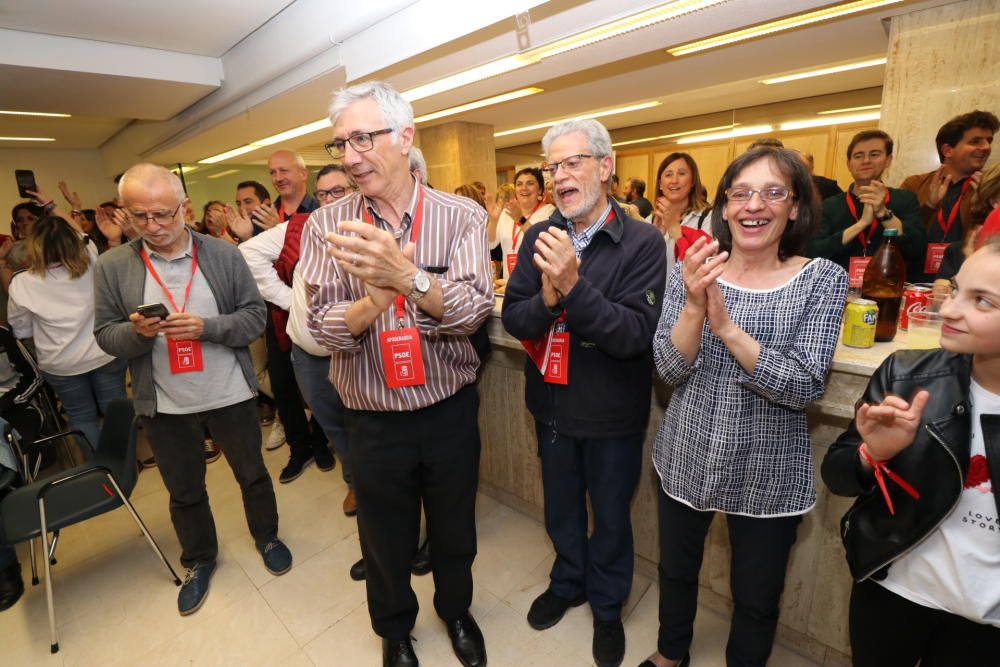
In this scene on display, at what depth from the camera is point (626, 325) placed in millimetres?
1355

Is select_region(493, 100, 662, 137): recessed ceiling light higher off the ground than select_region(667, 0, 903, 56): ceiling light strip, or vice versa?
select_region(493, 100, 662, 137): recessed ceiling light

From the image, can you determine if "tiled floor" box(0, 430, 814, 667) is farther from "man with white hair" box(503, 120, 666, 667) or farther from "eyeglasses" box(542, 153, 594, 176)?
"eyeglasses" box(542, 153, 594, 176)

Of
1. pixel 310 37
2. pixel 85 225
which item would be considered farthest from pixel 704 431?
pixel 85 225

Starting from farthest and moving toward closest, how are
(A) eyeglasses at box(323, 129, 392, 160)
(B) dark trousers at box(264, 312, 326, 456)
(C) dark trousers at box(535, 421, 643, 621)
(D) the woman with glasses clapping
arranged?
(B) dark trousers at box(264, 312, 326, 456)
(C) dark trousers at box(535, 421, 643, 621)
(A) eyeglasses at box(323, 129, 392, 160)
(D) the woman with glasses clapping

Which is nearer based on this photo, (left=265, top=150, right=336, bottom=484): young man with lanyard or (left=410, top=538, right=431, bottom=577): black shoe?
(left=410, top=538, right=431, bottom=577): black shoe

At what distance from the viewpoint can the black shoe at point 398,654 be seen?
167 cm

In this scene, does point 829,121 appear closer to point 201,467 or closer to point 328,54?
point 328,54

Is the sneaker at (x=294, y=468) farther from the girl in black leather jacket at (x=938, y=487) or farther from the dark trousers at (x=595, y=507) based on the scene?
the girl in black leather jacket at (x=938, y=487)

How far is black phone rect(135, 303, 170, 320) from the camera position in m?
1.72

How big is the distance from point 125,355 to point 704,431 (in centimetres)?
211

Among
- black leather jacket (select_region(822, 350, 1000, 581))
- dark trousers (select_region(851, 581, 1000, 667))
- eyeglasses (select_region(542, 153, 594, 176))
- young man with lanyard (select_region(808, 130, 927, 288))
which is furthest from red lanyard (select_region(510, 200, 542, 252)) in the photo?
dark trousers (select_region(851, 581, 1000, 667))

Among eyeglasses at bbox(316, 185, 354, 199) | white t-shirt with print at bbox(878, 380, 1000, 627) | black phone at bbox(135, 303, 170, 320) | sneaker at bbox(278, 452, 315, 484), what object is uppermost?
eyeglasses at bbox(316, 185, 354, 199)

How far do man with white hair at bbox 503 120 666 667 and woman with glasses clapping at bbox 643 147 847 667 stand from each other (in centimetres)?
13

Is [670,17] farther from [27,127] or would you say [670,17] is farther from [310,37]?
[27,127]
